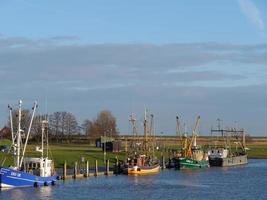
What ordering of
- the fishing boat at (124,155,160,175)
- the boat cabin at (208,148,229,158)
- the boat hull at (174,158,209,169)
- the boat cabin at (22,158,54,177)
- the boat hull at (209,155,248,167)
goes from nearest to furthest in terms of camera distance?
the boat cabin at (22,158,54,177) < the fishing boat at (124,155,160,175) < the boat hull at (174,158,209,169) < the boat hull at (209,155,248,167) < the boat cabin at (208,148,229,158)

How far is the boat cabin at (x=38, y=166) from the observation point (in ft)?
328

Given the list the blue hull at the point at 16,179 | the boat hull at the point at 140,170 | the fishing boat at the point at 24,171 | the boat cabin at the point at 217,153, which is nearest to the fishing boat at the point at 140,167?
the boat hull at the point at 140,170

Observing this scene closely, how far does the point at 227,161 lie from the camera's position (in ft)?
614

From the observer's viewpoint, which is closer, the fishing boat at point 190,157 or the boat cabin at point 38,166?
the boat cabin at point 38,166

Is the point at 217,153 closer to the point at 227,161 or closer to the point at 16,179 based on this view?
the point at 227,161

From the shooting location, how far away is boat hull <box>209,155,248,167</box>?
601 ft

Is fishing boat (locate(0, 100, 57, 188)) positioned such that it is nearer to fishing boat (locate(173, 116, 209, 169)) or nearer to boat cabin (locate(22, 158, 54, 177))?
boat cabin (locate(22, 158, 54, 177))

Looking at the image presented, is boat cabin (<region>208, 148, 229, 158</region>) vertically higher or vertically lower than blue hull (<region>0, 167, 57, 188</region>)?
higher

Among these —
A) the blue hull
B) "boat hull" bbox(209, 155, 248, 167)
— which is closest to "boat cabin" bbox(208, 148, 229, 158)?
"boat hull" bbox(209, 155, 248, 167)

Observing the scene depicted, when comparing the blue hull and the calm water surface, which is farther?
the blue hull

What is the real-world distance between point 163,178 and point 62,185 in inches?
1091

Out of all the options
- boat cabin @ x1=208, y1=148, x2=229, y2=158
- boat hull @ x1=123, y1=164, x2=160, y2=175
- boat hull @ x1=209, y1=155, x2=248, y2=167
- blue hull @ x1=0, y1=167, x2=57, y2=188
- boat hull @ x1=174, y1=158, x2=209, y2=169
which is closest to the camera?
blue hull @ x1=0, y1=167, x2=57, y2=188

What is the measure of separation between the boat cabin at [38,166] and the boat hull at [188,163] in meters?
64.2

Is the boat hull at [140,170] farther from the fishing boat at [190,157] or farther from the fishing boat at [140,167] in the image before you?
the fishing boat at [190,157]
